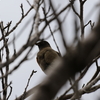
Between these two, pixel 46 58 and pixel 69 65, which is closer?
pixel 69 65

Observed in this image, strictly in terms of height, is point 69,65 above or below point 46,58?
below

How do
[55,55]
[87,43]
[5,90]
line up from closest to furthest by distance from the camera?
[87,43] < [5,90] < [55,55]

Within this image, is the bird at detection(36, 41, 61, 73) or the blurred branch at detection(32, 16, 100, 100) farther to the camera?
the bird at detection(36, 41, 61, 73)

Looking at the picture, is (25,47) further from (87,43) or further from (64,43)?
(87,43)

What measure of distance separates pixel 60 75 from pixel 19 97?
2509 millimetres

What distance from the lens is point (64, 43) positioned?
1171 mm

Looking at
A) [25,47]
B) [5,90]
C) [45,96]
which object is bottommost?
[45,96]

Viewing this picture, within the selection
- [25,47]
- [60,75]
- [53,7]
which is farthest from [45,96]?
[25,47]

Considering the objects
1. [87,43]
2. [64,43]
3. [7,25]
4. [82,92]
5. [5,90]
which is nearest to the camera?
[87,43]

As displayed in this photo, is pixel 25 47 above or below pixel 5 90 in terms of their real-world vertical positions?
below

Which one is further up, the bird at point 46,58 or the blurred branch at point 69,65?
the bird at point 46,58

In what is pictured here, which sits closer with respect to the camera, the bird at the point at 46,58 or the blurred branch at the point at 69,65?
the blurred branch at the point at 69,65

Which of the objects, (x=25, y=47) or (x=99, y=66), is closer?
(x=25, y=47)

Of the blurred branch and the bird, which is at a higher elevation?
the bird
